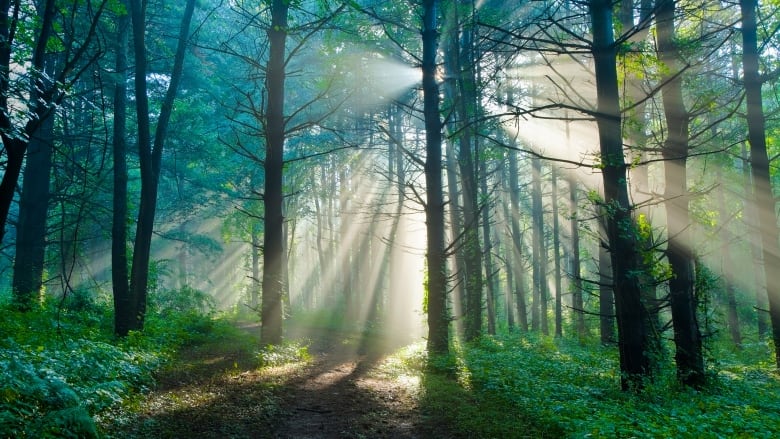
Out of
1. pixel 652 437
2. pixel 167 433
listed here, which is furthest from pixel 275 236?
pixel 652 437

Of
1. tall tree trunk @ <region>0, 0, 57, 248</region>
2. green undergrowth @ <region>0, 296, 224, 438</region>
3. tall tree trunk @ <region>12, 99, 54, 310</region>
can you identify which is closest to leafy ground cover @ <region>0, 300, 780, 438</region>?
green undergrowth @ <region>0, 296, 224, 438</region>

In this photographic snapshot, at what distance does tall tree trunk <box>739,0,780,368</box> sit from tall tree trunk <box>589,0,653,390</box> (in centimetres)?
669

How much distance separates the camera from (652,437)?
4.79 meters

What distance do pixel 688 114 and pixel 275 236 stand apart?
8901mm

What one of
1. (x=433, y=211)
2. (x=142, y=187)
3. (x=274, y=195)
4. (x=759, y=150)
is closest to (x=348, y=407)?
(x=433, y=211)

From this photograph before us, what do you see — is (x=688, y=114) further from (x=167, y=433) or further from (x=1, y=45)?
(x=1, y=45)

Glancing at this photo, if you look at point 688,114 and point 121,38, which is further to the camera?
point 121,38

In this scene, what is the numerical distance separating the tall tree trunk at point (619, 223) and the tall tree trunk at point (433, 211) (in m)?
4.35

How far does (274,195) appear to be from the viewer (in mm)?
11188

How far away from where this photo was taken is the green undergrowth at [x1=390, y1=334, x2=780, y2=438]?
5453 mm

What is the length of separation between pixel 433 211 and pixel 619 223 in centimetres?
473

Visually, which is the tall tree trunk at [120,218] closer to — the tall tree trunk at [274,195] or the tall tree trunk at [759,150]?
the tall tree trunk at [274,195]

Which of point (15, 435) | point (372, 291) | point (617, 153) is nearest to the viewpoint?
point (15, 435)

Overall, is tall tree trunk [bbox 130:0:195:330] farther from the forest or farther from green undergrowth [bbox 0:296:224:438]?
green undergrowth [bbox 0:296:224:438]
